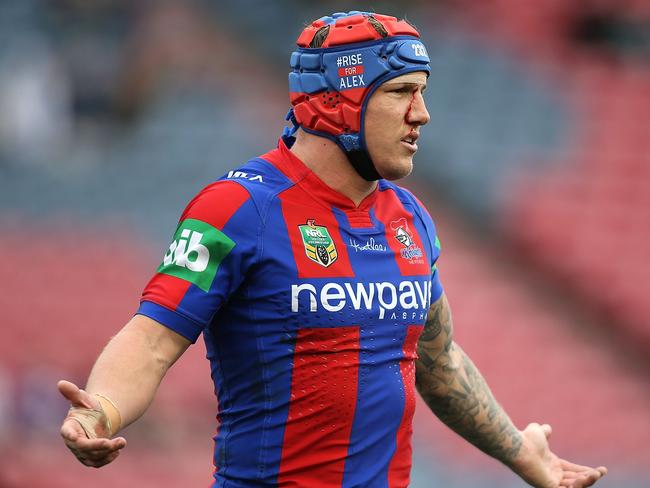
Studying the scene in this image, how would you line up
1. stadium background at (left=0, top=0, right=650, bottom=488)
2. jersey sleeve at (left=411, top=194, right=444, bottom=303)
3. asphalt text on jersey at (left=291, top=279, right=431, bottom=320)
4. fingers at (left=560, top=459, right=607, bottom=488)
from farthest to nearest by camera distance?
stadium background at (left=0, top=0, right=650, bottom=488), fingers at (left=560, top=459, right=607, bottom=488), jersey sleeve at (left=411, top=194, right=444, bottom=303), asphalt text on jersey at (left=291, top=279, right=431, bottom=320)

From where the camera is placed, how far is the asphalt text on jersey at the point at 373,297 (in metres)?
3.59

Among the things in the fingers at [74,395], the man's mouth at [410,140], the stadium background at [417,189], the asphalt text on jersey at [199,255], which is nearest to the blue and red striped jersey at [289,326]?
the asphalt text on jersey at [199,255]

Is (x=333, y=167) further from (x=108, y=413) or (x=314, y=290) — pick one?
(x=108, y=413)

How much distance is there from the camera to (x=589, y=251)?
35.4 ft

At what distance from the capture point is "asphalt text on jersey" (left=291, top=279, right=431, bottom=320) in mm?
3586

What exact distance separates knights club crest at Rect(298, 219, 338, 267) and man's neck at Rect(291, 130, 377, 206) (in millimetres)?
162

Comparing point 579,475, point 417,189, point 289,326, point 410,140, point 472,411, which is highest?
point 410,140

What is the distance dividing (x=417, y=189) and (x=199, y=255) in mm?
8146

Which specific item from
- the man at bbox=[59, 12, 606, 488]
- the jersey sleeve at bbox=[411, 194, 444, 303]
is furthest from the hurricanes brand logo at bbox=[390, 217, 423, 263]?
the jersey sleeve at bbox=[411, 194, 444, 303]

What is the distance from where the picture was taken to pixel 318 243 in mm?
3668

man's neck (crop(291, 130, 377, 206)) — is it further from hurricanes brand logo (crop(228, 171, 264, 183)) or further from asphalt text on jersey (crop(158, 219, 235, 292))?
asphalt text on jersey (crop(158, 219, 235, 292))

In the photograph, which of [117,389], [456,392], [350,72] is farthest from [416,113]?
[117,389]

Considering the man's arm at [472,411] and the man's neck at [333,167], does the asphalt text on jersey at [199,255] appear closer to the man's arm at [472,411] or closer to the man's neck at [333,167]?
the man's neck at [333,167]

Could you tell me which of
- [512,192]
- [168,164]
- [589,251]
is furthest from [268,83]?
[589,251]
